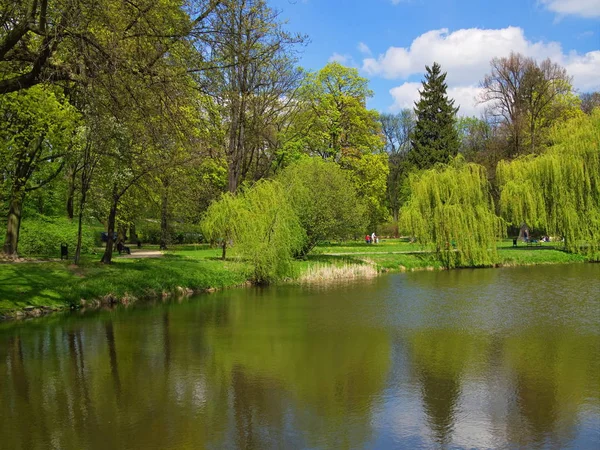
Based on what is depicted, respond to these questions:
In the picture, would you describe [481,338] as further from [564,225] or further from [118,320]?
[564,225]

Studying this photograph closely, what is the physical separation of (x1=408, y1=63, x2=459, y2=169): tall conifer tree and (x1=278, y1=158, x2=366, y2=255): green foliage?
17.8m

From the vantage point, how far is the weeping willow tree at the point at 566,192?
3042 cm

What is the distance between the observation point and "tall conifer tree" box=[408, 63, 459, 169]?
46250 mm

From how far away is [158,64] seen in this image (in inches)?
371

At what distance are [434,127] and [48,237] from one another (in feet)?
109

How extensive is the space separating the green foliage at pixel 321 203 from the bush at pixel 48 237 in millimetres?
10080

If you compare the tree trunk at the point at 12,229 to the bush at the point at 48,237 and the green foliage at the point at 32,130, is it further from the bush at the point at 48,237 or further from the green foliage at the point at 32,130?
the bush at the point at 48,237

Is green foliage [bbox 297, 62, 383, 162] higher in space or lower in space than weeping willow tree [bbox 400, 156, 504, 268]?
higher

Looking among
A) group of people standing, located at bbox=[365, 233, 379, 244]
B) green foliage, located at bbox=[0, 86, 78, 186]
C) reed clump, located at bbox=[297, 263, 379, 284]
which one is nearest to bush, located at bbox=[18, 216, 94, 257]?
green foliage, located at bbox=[0, 86, 78, 186]

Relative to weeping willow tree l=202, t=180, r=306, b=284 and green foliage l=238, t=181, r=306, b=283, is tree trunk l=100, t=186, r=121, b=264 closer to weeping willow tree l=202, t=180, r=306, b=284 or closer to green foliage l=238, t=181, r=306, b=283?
weeping willow tree l=202, t=180, r=306, b=284

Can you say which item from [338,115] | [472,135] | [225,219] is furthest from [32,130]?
[472,135]

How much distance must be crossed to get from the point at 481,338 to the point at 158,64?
29.6 feet

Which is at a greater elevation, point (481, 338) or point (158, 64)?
point (158, 64)

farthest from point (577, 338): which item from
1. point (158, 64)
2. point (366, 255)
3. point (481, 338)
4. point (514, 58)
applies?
point (514, 58)
